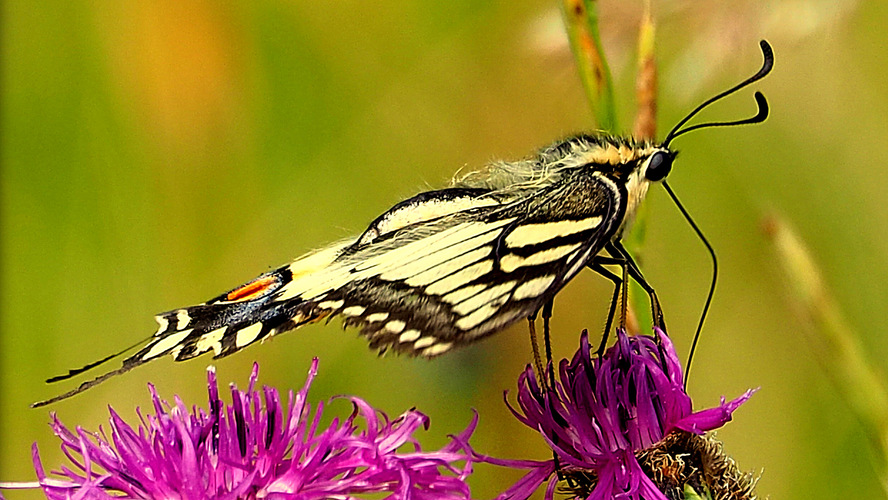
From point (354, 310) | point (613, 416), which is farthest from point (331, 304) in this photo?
point (613, 416)

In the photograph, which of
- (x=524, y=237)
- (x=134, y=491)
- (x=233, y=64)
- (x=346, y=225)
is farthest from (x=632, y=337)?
(x=233, y=64)

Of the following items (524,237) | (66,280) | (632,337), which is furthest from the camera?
(66,280)

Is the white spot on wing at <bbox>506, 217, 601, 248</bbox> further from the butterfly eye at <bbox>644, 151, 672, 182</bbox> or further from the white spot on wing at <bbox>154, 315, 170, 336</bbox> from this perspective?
the white spot on wing at <bbox>154, 315, 170, 336</bbox>

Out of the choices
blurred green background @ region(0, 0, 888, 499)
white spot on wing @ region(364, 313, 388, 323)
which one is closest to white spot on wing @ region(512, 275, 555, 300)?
white spot on wing @ region(364, 313, 388, 323)

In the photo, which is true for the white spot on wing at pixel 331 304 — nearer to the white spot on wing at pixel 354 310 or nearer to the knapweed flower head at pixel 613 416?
the white spot on wing at pixel 354 310

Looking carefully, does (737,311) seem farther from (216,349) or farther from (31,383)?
(31,383)

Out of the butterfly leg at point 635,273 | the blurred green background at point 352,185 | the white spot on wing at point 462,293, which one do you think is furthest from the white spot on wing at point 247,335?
the blurred green background at point 352,185
